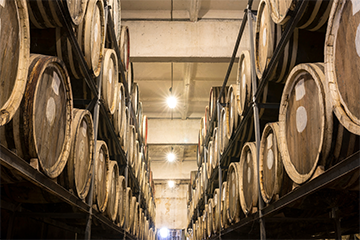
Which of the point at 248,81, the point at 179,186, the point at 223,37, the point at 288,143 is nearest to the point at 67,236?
the point at 248,81

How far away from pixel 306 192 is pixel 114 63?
2846 millimetres

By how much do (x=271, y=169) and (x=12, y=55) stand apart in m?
2.17

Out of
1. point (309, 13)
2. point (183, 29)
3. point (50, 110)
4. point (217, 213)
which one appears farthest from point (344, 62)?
point (183, 29)

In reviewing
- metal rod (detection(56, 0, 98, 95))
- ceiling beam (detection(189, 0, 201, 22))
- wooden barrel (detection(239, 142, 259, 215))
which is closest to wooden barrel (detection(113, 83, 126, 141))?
metal rod (detection(56, 0, 98, 95))

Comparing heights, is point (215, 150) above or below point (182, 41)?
below

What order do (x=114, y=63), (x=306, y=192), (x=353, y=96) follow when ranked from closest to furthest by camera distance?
(x=353, y=96) → (x=306, y=192) → (x=114, y=63)

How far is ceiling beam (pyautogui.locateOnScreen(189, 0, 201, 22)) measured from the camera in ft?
24.0

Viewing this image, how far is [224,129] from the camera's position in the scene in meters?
5.34

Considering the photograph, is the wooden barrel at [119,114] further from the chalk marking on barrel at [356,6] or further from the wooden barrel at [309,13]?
the chalk marking on barrel at [356,6]

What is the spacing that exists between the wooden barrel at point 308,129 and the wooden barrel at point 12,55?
60.1 inches

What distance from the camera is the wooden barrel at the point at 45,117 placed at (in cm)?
161

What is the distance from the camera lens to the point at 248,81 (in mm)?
3605

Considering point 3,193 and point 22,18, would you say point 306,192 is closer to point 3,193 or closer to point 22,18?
point 22,18

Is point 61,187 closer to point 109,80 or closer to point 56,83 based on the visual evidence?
point 56,83
